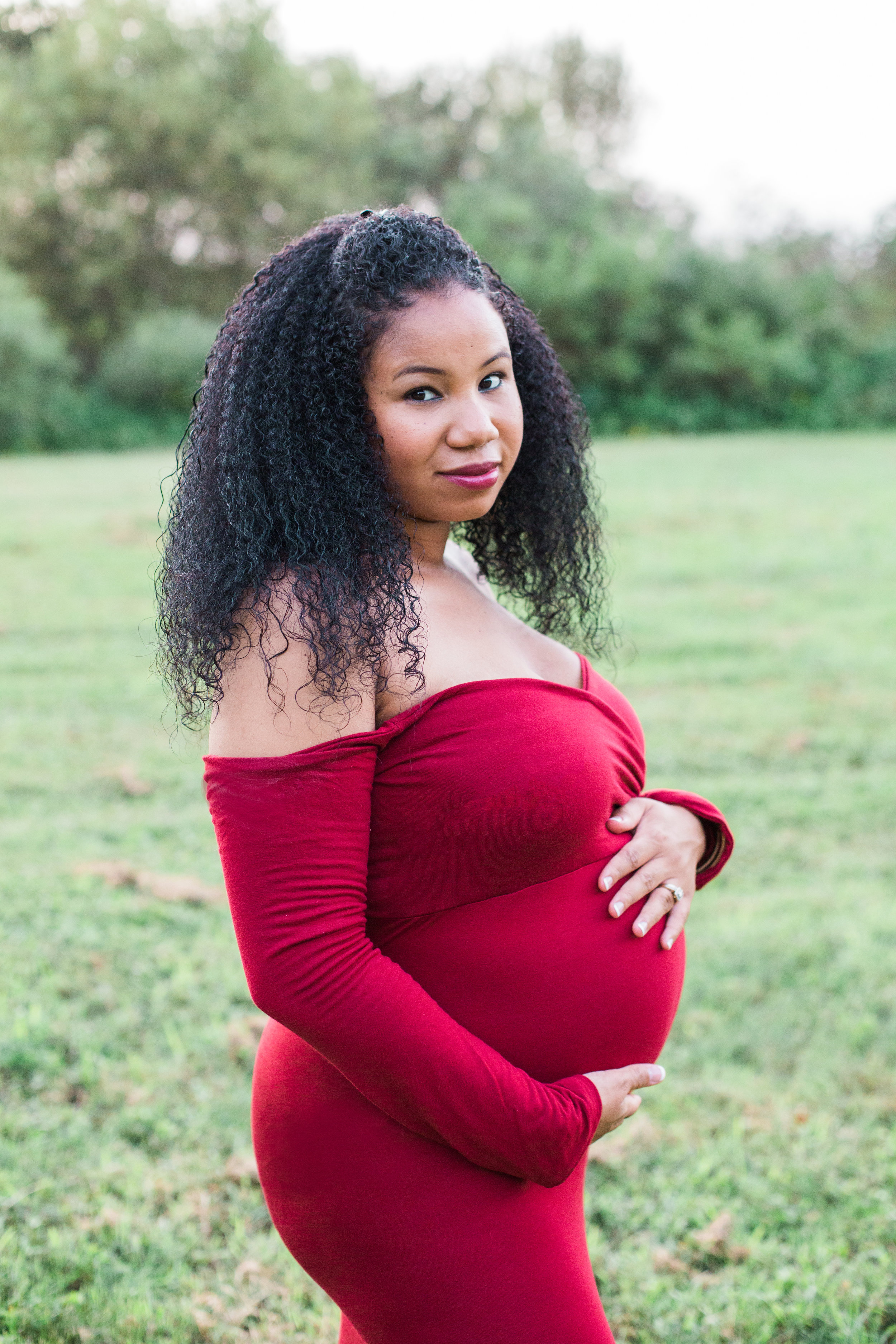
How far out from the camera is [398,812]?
1327mm

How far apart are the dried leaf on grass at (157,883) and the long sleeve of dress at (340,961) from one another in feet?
9.30

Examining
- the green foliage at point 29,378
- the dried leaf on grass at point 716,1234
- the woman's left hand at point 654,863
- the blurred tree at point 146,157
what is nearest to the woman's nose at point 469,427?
the woman's left hand at point 654,863

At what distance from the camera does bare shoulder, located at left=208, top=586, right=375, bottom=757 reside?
1.26 meters

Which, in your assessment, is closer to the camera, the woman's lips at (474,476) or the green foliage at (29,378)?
the woman's lips at (474,476)

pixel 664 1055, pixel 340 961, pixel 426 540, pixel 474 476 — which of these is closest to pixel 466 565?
pixel 426 540

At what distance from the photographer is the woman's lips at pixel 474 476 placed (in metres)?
1.40

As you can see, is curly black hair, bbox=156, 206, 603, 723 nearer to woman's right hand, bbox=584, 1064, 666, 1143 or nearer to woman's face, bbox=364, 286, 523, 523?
woman's face, bbox=364, 286, 523, 523

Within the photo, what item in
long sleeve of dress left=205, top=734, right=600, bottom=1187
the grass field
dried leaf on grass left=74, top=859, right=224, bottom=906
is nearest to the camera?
long sleeve of dress left=205, top=734, right=600, bottom=1187

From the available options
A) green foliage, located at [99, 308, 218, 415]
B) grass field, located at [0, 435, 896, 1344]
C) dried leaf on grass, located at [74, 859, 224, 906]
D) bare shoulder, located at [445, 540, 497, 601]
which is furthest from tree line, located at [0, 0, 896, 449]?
bare shoulder, located at [445, 540, 497, 601]

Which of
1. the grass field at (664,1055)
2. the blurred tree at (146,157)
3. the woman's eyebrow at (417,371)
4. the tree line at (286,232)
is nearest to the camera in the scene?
the woman's eyebrow at (417,371)

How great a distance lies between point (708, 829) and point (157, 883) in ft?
9.21

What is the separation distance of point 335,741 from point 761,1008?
266cm

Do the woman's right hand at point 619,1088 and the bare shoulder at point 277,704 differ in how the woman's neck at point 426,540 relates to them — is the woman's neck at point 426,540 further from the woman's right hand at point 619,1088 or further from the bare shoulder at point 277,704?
the woman's right hand at point 619,1088

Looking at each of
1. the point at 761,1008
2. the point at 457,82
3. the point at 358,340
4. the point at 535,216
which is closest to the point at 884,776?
the point at 761,1008
